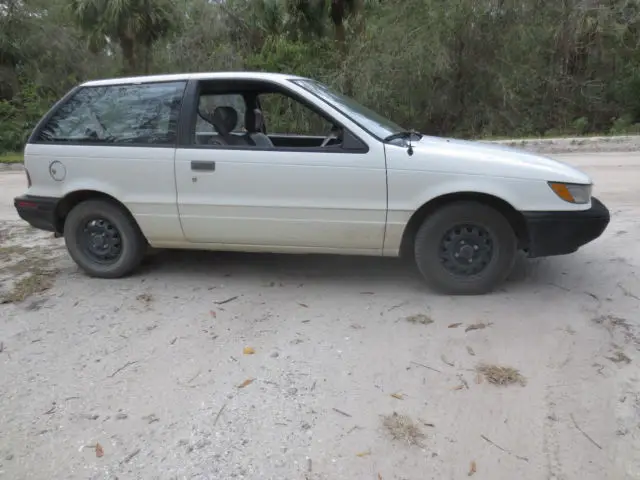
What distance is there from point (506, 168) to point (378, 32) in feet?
45.9

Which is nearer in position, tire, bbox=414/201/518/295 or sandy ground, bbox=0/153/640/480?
sandy ground, bbox=0/153/640/480

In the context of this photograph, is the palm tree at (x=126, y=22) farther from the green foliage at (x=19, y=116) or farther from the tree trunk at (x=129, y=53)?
the green foliage at (x=19, y=116)

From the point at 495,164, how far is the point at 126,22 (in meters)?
16.0

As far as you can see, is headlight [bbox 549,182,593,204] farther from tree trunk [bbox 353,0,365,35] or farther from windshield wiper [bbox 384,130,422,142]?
tree trunk [bbox 353,0,365,35]

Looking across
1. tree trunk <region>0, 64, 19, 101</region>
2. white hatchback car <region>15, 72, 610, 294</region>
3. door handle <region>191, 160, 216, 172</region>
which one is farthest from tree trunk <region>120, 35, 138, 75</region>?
door handle <region>191, 160, 216, 172</region>

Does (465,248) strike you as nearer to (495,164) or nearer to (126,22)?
(495,164)

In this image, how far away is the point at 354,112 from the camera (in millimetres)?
4703

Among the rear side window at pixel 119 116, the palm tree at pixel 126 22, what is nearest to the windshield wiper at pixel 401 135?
the rear side window at pixel 119 116

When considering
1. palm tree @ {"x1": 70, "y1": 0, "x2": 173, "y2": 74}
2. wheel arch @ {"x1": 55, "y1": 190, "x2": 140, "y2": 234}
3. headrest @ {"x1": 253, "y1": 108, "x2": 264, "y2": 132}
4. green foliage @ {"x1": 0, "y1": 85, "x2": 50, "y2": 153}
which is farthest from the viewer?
green foliage @ {"x1": 0, "y1": 85, "x2": 50, "y2": 153}

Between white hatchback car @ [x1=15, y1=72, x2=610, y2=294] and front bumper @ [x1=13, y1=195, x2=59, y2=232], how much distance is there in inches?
0.5

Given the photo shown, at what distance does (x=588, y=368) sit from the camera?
3.37m

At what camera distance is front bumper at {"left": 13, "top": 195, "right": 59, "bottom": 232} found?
5.05m

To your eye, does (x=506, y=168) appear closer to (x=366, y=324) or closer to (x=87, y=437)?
(x=366, y=324)

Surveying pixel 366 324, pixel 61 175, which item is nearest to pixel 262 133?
pixel 61 175
